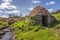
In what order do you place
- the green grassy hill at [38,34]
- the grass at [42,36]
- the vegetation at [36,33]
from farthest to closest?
the vegetation at [36,33]
the green grassy hill at [38,34]
the grass at [42,36]

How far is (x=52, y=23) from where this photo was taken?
7938 centimetres

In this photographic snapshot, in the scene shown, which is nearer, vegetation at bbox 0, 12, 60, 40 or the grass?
the grass

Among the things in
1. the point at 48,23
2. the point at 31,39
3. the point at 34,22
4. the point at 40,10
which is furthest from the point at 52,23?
the point at 31,39

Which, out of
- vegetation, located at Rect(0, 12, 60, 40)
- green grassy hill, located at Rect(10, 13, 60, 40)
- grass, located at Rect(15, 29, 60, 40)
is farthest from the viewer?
vegetation, located at Rect(0, 12, 60, 40)

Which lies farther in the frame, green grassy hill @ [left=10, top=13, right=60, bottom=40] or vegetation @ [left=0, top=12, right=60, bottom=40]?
vegetation @ [left=0, top=12, right=60, bottom=40]

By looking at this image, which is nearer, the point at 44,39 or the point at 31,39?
the point at 44,39

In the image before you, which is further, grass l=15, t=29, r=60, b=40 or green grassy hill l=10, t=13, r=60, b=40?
green grassy hill l=10, t=13, r=60, b=40

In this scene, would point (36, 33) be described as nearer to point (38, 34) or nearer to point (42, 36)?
point (38, 34)

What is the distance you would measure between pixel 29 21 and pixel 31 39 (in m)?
35.5

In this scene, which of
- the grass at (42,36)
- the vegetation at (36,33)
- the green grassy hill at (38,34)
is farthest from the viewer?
the vegetation at (36,33)

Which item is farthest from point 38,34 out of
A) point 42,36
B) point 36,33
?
point 42,36

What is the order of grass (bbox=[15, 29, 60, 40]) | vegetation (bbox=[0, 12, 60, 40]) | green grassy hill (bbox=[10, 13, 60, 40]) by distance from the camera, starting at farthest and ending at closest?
vegetation (bbox=[0, 12, 60, 40])
green grassy hill (bbox=[10, 13, 60, 40])
grass (bbox=[15, 29, 60, 40])

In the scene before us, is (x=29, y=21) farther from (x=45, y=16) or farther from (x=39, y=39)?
(x=39, y=39)

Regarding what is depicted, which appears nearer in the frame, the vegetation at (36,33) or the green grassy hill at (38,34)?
the green grassy hill at (38,34)
